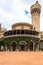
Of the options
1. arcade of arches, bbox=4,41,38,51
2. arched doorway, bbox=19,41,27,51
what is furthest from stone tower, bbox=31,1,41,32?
arched doorway, bbox=19,41,27,51

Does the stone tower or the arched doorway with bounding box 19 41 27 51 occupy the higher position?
the stone tower

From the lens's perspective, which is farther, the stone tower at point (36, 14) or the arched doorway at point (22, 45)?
the stone tower at point (36, 14)

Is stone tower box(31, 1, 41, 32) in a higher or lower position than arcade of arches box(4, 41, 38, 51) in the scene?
higher

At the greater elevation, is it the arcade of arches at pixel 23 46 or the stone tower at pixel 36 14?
the stone tower at pixel 36 14

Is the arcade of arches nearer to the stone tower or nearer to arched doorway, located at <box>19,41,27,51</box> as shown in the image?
arched doorway, located at <box>19,41,27,51</box>

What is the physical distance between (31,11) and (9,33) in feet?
104

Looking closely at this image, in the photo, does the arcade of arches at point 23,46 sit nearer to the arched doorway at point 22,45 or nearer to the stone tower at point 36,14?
the arched doorway at point 22,45

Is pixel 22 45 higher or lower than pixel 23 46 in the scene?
higher

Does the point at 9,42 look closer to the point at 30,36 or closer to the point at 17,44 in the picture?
the point at 17,44

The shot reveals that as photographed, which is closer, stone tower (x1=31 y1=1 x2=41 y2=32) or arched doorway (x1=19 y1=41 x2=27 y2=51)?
arched doorway (x1=19 y1=41 x2=27 y2=51)

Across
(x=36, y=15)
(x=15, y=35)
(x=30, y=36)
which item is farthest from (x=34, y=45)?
(x=36, y=15)

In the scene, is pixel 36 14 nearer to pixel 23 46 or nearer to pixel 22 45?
pixel 23 46

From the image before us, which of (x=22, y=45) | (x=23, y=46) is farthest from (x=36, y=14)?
(x=22, y=45)

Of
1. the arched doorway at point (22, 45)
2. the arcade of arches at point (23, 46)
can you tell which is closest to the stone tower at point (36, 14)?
the arcade of arches at point (23, 46)
